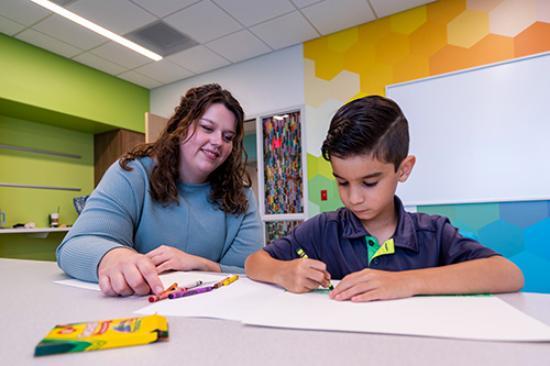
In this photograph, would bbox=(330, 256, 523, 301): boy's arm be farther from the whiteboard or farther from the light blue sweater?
the whiteboard

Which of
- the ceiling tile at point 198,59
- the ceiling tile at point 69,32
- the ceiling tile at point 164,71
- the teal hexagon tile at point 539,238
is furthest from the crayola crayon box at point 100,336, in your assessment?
the ceiling tile at point 164,71

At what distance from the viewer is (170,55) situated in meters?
3.53

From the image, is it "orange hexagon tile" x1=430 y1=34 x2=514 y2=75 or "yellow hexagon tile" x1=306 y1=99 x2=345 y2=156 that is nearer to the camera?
"orange hexagon tile" x1=430 y1=34 x2=514 y2=75

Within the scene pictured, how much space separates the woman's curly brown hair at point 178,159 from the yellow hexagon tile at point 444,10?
2.27 meters

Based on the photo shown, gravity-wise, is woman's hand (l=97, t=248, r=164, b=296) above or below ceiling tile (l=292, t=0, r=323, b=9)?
below

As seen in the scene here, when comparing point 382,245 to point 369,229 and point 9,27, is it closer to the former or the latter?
point 369,229

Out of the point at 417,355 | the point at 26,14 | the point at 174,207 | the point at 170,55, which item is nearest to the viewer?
the point at 417,355

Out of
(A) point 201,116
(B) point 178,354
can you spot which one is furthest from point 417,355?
(A) point 201,116

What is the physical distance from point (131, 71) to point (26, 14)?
3.78 ft

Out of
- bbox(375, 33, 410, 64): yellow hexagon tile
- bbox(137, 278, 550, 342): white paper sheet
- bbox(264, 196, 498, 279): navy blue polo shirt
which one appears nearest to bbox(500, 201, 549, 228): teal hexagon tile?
bbox(375, 33, 410, 64): yellow hexagon tile

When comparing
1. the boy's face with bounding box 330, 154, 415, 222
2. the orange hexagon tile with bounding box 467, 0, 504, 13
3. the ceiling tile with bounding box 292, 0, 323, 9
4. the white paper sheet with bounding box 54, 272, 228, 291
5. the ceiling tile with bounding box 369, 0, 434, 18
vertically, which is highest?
the ceiling tile with bounding box 369, 0, 434, 18

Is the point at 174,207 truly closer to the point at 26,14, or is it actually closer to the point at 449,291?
the point at 449,291

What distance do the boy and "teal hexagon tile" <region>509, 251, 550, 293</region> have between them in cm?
203

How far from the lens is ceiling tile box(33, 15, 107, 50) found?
291 centimetres
